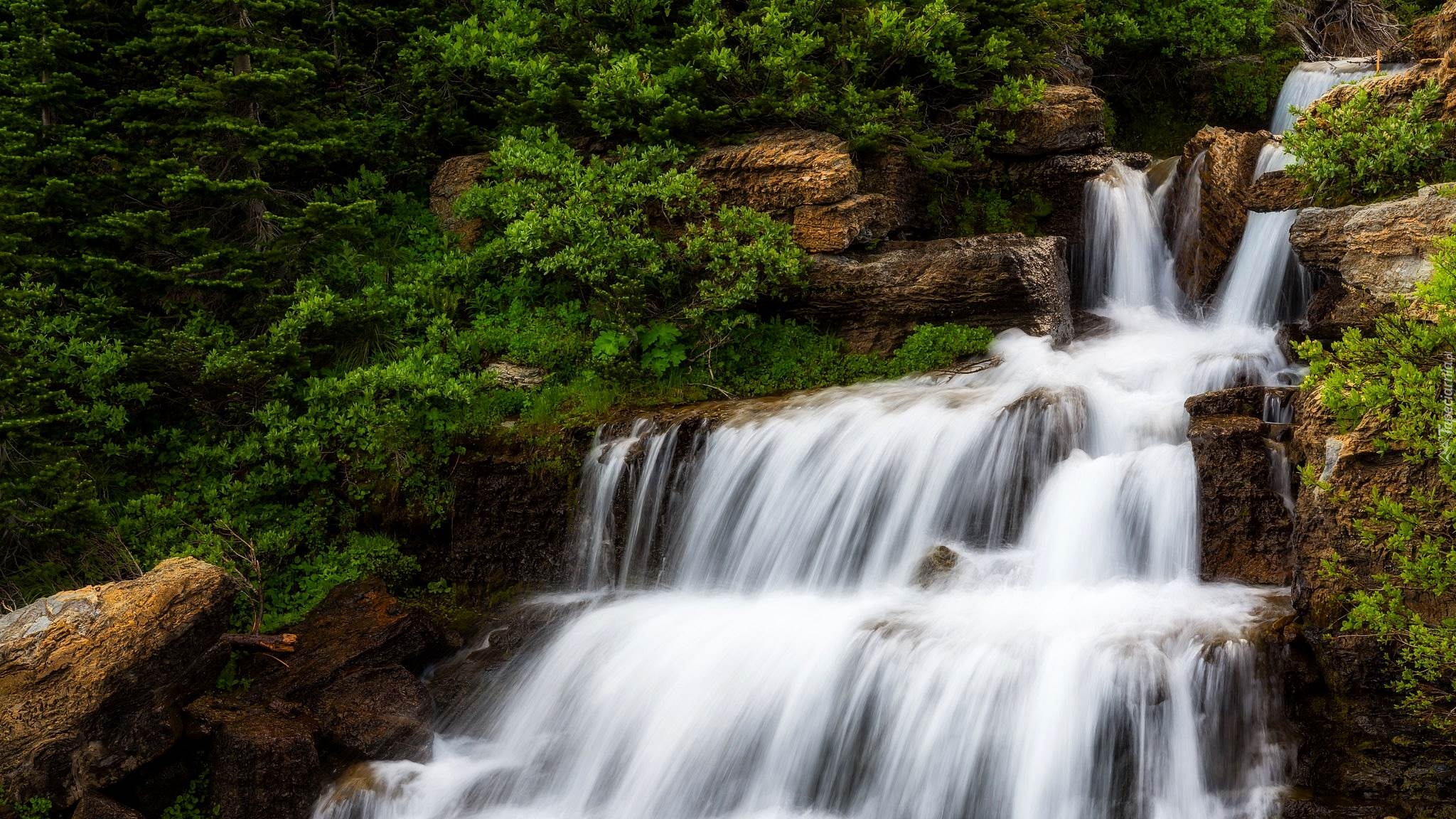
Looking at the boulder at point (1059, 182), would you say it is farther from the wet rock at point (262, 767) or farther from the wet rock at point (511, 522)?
the wet rock at point (262, 767)

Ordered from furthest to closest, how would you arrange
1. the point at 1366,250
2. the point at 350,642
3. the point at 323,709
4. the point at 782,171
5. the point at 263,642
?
1. the point at 782,171
2. the point at 350,642
3. the point at 263,642
4. the point at 1366,250
5. the point at 323,709

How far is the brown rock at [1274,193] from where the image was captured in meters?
9.81

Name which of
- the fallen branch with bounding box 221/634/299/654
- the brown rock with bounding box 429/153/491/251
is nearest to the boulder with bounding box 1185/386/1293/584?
the fallen branch with bounding box 221/634/299/654

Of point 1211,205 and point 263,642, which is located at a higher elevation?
point 1211,205

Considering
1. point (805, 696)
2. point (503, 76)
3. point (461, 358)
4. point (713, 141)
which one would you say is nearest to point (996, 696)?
point (805, 696)

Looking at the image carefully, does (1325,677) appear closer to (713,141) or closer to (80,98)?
(713,141)

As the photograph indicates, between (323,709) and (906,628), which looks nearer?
(906,628)

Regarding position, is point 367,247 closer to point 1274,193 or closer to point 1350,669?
point 1274,193

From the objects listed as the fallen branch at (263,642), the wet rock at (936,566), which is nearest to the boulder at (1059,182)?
the wet rock at (936,566)

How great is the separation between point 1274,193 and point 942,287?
335 centimetres

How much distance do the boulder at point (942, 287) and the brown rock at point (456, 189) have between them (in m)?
4.19

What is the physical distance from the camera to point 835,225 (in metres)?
10.5

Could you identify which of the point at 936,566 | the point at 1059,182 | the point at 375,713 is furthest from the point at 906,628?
the point at 1059,182

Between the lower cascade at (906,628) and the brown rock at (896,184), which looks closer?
the lower cascade at (906,628)
